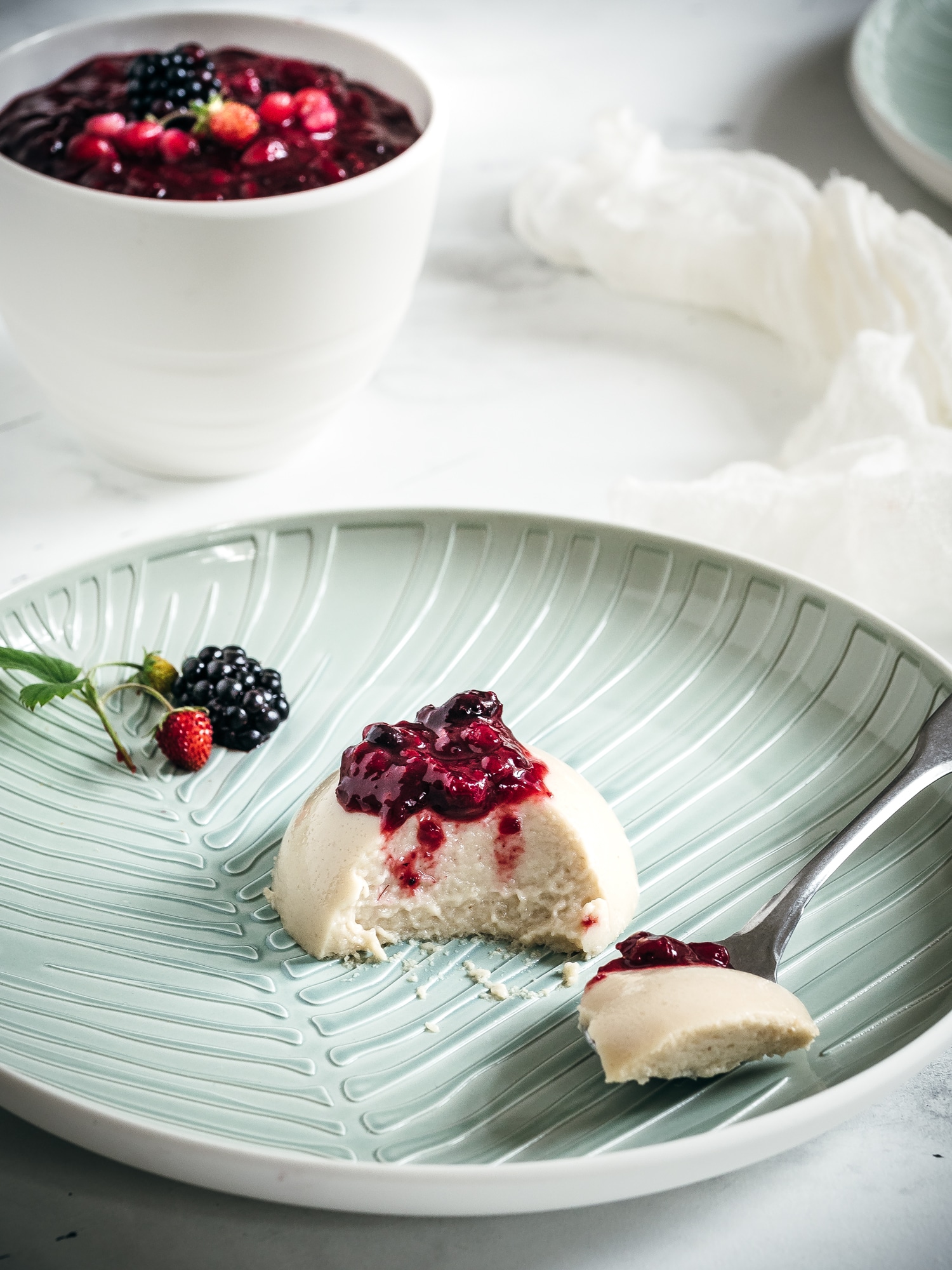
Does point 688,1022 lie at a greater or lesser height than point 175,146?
lesser

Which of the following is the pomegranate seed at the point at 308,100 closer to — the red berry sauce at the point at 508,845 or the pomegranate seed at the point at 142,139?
the pomegranate seed at the point at 142,139

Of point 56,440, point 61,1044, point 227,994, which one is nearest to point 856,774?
point 227,994

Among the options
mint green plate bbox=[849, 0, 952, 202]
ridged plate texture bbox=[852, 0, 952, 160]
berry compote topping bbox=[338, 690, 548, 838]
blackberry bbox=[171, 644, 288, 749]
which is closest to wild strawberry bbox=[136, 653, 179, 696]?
blackberry bbox=[171, 644, 288, 749]

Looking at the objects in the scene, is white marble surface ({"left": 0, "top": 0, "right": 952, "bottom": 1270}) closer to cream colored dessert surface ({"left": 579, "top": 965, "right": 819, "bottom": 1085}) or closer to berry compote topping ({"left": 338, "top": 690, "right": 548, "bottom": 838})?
cream colored dessert surface ({"left": 579, "top": 965, "right": 819, "bottom": 1085})

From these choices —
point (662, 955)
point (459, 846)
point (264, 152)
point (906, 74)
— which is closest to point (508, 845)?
point (459, 846)

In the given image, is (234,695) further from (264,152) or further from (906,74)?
(906,74)

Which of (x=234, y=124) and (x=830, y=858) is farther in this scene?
(x=234, y=124)

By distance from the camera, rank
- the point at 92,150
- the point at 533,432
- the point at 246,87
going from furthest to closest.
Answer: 1. the point at 533,432
2. the point at 246,87
3. the point at 92,150
